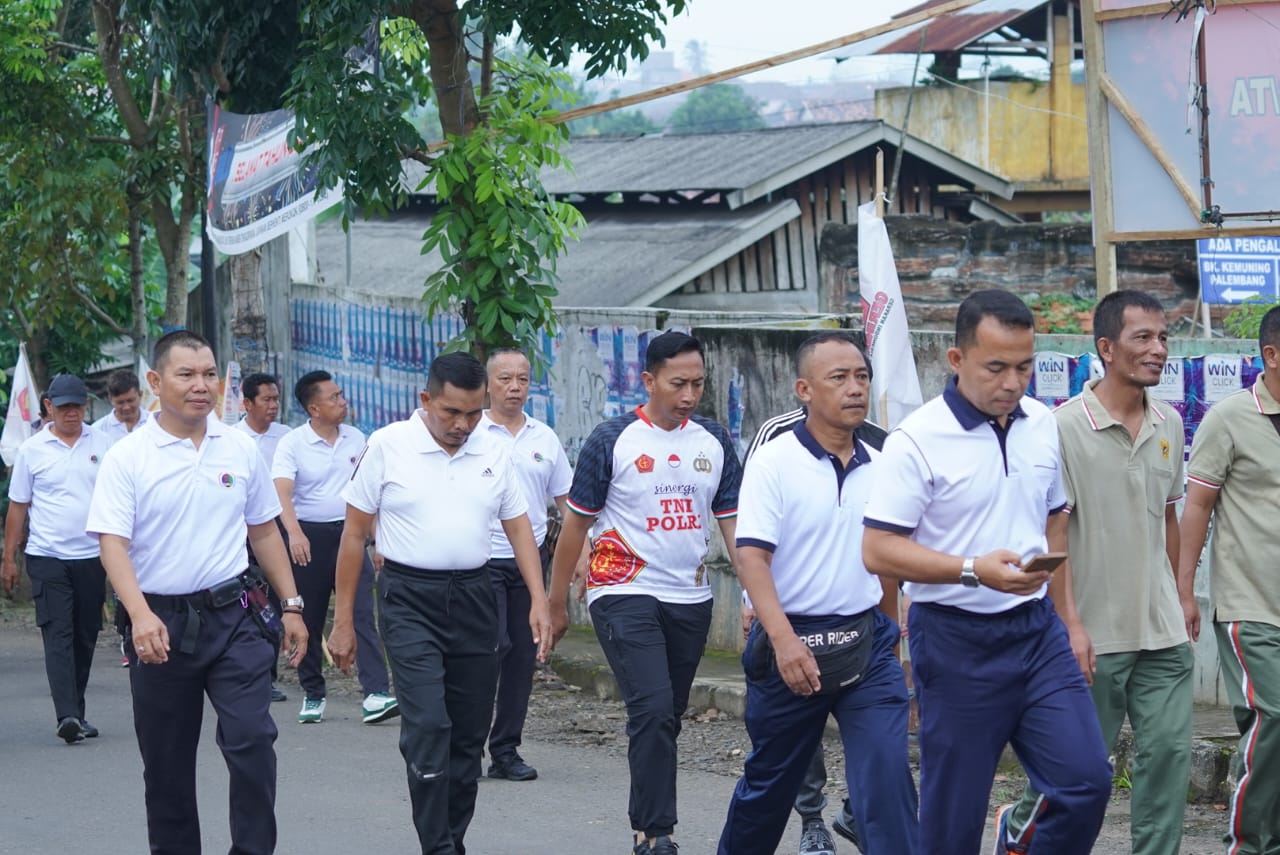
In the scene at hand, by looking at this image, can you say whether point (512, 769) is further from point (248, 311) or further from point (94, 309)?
point (94, 309)

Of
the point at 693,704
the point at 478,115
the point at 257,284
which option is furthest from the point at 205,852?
the point at 257,284

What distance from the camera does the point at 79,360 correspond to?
62.8 ft

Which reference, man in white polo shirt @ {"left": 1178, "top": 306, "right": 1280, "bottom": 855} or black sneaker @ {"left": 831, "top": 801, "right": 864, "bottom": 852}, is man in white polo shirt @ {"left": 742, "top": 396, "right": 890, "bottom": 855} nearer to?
black sneaker @ {"left": 831, "top": 801, "right": 864, "bottom": 852}

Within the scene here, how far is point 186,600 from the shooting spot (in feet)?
21.4

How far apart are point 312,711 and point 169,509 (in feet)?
14.6

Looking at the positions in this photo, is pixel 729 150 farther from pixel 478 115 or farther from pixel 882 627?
pixel 882 627

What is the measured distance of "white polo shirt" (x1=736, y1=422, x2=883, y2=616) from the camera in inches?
240

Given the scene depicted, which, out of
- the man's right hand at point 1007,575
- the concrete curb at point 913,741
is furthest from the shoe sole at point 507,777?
the man's right hand at point 1007,575

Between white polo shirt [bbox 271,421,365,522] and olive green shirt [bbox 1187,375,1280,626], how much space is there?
5887 millimetres

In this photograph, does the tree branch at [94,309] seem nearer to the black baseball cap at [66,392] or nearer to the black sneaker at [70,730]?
the black baseball cap at [66,392]

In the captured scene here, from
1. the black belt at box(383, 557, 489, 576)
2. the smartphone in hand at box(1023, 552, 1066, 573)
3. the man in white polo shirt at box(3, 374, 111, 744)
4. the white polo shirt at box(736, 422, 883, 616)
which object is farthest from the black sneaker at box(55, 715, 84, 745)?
the smartphone in hand at box(1023, 552, 1066, 573)

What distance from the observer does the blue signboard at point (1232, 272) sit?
15820mm

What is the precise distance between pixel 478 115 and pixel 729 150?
855 centimetres

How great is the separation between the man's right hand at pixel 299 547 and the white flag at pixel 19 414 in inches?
267
